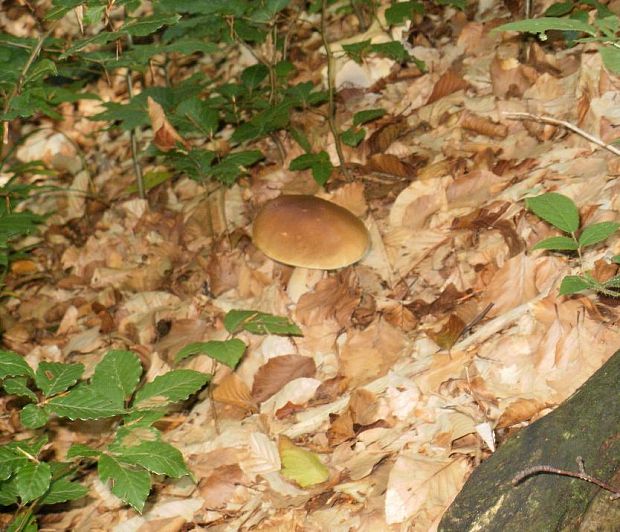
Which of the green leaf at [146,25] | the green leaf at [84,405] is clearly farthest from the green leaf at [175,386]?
the green leaf at [146,25]

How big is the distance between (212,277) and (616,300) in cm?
222

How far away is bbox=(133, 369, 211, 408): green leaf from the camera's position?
2.04 meters

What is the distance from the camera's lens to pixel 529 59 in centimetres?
383

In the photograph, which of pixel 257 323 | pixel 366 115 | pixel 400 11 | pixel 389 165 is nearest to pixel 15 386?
pixel 257 323

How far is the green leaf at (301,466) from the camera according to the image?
234cm

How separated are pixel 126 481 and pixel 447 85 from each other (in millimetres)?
3152

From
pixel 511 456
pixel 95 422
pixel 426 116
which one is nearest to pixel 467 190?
pixel 426 116

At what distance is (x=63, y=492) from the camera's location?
219 centimetres

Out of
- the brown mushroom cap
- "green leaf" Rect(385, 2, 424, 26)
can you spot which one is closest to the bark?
the brown mushroom cap

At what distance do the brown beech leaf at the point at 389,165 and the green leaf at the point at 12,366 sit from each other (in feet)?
7.95

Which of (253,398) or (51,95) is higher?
(51,95)

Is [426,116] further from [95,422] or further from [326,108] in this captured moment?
[95,422]

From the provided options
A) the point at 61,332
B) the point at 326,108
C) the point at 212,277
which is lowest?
the point at 61,332

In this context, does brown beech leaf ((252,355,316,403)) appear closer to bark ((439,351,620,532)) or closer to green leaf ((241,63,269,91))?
bark ((439,351,620,532))
